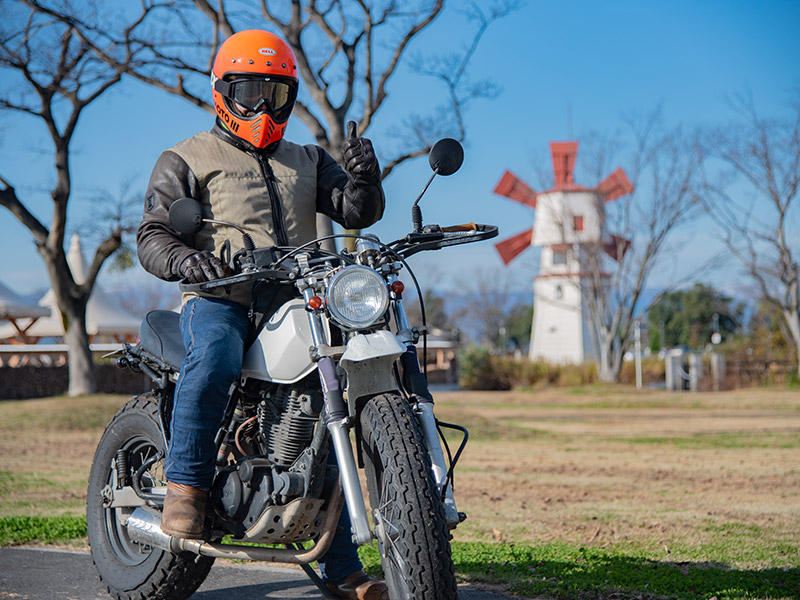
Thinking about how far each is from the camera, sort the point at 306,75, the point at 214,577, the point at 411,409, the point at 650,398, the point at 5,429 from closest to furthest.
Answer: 1. the point at 411,409
2. the point at 214,577
3. the point at 306,75
4. the point at 5,429
5. the point at 650,398

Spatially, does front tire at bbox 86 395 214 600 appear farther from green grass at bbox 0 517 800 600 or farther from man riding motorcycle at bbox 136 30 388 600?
green grass at bbox 0 517 800 600

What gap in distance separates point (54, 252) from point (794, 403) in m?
18.4

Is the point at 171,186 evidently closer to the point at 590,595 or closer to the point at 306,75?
the point at 590,595

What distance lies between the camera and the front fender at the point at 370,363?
9.36ft

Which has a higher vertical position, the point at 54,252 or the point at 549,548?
the point at 54,252

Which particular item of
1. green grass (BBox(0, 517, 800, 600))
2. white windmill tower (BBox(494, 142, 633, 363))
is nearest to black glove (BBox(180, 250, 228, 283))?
green grass (BBox(0, 517, 800, 600))

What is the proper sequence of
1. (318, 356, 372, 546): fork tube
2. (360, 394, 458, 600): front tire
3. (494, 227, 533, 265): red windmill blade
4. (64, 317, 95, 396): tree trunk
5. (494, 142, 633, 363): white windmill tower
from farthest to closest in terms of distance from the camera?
1. (494, 227, 533, 265): red windmill blade
2. (494, 142, 633, 363): white windmill tower
3. (64, 317, 95, 396): tree trunk
4. (318, 356, 372, 546): fork tube
5. (360, 394, 458, 600): front tire

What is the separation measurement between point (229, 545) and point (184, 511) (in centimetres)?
21

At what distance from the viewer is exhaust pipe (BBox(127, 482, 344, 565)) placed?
10.2 ft

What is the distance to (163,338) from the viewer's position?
3.76 meters

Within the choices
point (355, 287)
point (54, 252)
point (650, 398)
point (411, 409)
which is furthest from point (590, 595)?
point (650, 398)

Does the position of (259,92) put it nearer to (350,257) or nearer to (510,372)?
(350,257)

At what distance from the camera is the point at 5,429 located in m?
16.7

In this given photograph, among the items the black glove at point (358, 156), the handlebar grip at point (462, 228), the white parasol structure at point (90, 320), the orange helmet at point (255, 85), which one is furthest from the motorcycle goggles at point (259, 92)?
the white parasol structure at point (90, 320)
